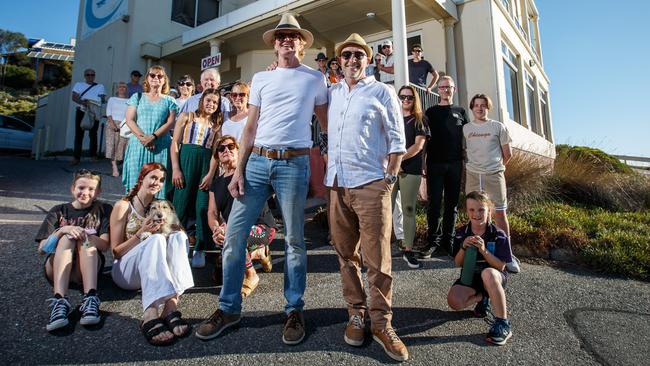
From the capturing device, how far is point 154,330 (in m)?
2.24

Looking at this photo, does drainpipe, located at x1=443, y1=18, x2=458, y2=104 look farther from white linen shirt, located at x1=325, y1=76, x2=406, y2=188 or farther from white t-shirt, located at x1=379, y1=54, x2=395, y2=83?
white linen shirt, located at x1=325, y1=76, x2=406, y2=188

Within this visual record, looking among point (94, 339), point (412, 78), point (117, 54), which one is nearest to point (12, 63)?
point (117, 54)

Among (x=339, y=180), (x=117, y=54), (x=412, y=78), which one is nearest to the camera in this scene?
(x=339, y=180)

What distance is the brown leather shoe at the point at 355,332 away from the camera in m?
2.28

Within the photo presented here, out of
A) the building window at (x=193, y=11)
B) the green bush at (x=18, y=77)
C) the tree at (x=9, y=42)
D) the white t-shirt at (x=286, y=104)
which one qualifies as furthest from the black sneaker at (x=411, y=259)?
the tree at (x=9, y=42)

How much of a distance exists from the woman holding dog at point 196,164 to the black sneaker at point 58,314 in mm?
1234

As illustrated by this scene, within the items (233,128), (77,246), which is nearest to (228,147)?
(233,128)

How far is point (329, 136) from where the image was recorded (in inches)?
99.7

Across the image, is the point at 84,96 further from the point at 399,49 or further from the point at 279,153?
the point at 279,153

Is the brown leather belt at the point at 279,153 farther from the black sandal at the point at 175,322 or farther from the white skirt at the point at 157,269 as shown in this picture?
the black sandal at the point at 175,322

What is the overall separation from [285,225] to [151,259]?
3.14 ft

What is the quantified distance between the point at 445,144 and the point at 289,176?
2457 mm

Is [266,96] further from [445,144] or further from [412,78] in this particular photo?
[412,78]

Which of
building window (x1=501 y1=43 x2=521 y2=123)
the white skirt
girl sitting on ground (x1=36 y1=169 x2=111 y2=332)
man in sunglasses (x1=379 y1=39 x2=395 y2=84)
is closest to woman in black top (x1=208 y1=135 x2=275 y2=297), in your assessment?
the white skirt
